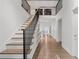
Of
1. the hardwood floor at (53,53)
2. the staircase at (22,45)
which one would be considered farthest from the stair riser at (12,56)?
the hardwood floor at (53,53)

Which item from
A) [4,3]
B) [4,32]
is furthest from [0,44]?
[4,3]

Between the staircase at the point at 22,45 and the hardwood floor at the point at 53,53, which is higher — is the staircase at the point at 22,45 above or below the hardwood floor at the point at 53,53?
above

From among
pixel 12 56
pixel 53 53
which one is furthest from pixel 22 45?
pixel 53 53

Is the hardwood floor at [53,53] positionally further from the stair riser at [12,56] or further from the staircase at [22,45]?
the stair riser at [12,56]

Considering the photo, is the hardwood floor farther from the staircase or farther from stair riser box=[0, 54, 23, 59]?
stair riser box=[0, 54, 23, 59]

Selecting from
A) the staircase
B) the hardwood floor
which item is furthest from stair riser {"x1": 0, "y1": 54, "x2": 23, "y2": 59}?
the hardwood floor

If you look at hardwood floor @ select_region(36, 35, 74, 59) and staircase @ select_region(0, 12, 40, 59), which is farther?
hardwood floor @ select_region(36, 35, 74, 59)

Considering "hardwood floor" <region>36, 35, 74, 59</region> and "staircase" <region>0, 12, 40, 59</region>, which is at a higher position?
"staircase" <region>0, 12, 40, 59</region>

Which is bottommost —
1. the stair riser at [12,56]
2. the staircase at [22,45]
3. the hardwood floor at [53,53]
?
the hardwood floor at [53,53]

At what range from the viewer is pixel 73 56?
244 inches

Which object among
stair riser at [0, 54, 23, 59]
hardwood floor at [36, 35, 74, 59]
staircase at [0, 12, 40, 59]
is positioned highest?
staircase at [0, 12, 40, 59]

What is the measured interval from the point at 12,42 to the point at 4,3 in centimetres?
162

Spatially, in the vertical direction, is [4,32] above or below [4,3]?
below

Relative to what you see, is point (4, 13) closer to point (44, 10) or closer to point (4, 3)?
point (4, 3)
